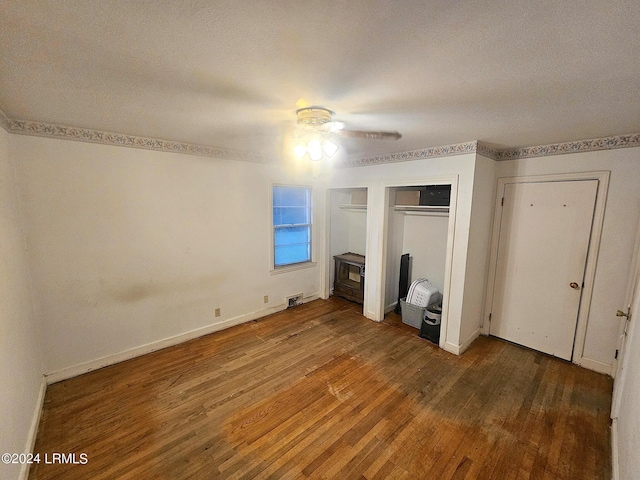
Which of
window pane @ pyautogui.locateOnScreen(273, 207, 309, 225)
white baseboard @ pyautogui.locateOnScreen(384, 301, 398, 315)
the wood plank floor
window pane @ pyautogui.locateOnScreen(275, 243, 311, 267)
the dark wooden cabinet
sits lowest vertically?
the wood plank floor

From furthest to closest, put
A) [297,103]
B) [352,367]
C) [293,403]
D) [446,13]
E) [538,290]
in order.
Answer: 1. [538,290]
2. [352,367]
3. [293,403]
4. [297,103]
5. [446,13]

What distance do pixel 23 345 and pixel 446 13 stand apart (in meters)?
3.32

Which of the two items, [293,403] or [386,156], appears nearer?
[293,403]

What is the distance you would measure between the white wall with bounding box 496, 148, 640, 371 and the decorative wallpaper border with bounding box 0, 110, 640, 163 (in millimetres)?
84

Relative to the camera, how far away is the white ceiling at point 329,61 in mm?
949

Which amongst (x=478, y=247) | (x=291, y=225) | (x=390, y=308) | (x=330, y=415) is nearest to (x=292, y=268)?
(x=291, y=225)

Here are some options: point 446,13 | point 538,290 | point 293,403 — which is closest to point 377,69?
point 446,13

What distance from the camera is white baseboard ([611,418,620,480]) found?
5.57 feet

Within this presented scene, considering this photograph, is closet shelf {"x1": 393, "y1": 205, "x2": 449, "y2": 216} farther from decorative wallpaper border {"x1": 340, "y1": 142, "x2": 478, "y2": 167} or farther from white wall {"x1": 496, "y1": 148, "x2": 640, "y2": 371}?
white wall {"x1": 496, "y1": 148, "x2": 640, "y2": 371}

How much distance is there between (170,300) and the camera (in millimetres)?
3213

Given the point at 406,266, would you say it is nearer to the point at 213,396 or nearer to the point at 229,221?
the point at 229,221

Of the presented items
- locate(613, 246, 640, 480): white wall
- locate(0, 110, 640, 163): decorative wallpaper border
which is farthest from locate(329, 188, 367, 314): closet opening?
locate(613, 246, 640, 480): white wall

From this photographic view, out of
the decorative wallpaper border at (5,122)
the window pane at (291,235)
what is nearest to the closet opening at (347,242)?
the window pane at (291,235)

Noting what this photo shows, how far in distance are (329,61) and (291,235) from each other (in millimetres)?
3273
